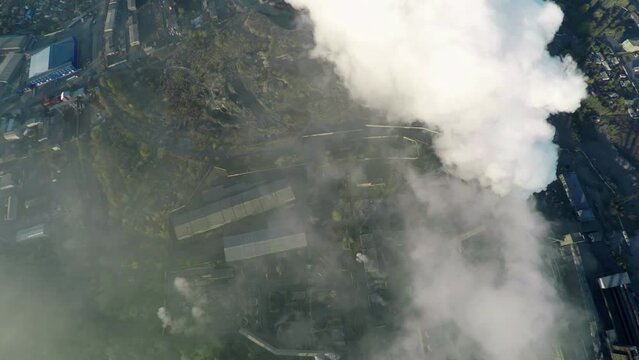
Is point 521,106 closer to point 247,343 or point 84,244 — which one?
point 247,343

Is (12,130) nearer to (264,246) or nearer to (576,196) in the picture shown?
(264,246)

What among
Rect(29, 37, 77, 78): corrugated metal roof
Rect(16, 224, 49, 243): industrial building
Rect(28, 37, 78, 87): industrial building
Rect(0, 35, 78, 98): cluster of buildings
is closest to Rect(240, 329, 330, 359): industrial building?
Rect(16, 224, 49, 243): industrial building

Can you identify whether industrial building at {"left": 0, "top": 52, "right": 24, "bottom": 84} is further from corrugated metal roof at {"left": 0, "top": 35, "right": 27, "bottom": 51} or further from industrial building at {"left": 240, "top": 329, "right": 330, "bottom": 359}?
industrial building at {"left": 240, "top": 329, "right": 330, "bottom": 359}

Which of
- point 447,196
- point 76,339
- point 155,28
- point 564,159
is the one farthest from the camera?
point 155,28

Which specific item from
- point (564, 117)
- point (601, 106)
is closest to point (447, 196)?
point (564, 117)

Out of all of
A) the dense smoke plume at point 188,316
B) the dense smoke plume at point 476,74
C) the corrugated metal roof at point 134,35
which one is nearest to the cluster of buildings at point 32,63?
the corrugated metal roof at point 134,35
